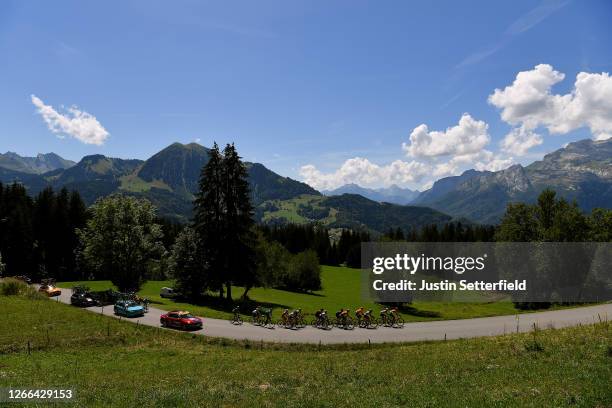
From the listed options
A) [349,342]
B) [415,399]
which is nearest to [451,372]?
[415,399]

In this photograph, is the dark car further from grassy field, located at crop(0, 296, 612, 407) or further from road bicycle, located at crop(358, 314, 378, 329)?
road bicycle, located at crop(358, 314, 378, 329)

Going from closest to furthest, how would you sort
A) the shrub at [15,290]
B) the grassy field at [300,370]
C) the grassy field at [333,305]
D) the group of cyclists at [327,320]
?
the grassy field at [300,370]
the group of cyclists at [327,320]
the shrub at [15,290]
the grassy field at [333,305]

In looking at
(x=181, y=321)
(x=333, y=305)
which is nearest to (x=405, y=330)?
(x=181, y=321)

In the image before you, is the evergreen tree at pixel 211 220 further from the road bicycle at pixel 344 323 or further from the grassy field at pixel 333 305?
the road bicycle at pixel 344 323

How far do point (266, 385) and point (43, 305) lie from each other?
3013cm

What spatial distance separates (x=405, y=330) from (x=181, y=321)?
19.4m

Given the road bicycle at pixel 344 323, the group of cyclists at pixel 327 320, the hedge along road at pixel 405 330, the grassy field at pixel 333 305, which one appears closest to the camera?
the hedge along road at pixel 405 330

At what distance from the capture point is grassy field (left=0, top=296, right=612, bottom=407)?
1312cm

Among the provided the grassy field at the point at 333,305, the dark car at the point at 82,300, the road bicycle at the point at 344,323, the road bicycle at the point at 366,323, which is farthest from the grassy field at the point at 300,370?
the grassy field at the point at 333,305

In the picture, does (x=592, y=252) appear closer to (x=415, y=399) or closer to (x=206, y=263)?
(x=206, y=263)

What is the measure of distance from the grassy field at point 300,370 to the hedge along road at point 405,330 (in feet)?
9.76

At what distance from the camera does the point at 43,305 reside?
3672cm

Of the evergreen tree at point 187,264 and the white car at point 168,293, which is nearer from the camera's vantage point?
the evergreen tree at point 187,264

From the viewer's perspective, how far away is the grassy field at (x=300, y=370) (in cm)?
1312
